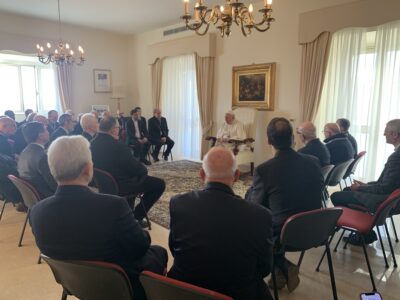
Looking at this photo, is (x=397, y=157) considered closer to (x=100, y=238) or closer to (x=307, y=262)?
(x=307, y=262)

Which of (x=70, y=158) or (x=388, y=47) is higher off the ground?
(x=388, y=47)

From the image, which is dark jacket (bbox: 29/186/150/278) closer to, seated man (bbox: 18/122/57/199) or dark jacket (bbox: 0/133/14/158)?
seated man (bbox: 18/122/57/199)

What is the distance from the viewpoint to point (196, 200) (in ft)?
4.46

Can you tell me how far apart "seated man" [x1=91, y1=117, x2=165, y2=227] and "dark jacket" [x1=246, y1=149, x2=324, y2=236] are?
1.53 metres

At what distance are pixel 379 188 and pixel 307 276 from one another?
36.2 inches

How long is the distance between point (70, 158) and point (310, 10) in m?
4.86

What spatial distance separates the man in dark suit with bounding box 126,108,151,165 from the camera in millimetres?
6656

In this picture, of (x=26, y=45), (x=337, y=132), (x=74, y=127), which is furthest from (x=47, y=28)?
(x=337, y=132)

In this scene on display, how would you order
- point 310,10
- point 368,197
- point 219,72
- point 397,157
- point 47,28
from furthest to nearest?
1. point 47,28
2. point 219,72
3. point 310,10
4. point 368,197
5. point 397,157

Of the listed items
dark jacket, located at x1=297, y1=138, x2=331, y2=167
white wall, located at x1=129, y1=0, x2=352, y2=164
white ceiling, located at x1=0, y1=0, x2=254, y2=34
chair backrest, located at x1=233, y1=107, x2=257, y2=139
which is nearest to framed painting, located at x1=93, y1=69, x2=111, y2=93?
white ceiling, located at x1=0, y1=0, x2=254, y2=34

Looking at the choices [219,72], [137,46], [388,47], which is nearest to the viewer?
[388,47]

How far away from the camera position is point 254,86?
591 cm

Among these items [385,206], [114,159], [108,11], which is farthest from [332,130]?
A: [108,11]

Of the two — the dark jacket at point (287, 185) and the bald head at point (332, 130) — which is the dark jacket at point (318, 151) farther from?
the dark jacket at point (287, 185)
